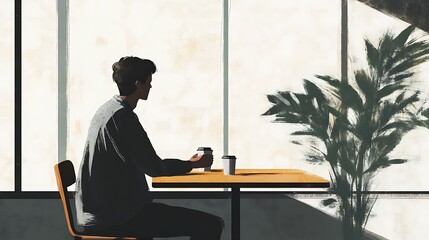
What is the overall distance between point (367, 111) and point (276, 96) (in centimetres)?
66

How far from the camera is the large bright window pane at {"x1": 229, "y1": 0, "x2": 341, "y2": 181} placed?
561cm

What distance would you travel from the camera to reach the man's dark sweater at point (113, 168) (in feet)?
11.2

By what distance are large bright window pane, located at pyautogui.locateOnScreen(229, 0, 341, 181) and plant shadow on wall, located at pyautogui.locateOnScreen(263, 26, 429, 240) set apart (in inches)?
6.5

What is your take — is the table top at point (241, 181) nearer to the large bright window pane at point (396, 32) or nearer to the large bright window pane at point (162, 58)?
the large bright window pane at point (162, 58)

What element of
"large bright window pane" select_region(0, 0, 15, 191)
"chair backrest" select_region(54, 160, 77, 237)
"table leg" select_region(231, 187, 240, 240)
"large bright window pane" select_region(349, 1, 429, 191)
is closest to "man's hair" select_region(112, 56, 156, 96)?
"chair backrest" select_region(54, 160, 77, 237)

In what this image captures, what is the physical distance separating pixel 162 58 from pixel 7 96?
1.16 meters

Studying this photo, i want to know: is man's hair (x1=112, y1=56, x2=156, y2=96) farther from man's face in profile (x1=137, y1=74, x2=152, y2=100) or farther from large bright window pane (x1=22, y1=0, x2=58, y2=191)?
large bright window pane (x1=22, y1=0, x2=58, y2=191)

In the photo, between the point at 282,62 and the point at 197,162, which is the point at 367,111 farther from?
the point at 197,162

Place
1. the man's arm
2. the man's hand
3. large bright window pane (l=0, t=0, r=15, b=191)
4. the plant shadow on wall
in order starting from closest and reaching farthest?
1. the man's arm
2. the man's hand
3. the plant shadow on wall
4. large bright window pane (l=0, t=0, r=15, b=191)

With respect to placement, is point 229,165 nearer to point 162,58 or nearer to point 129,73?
point 129,73

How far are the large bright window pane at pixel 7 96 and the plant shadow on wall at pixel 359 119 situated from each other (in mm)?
1876

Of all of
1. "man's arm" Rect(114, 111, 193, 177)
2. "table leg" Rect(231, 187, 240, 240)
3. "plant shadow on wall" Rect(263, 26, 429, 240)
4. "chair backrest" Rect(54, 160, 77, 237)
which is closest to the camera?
"man's arm" Rect(114, 111, 193, 177)

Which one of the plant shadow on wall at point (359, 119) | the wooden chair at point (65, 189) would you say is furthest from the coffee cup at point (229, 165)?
the plant shadow on wall at point (359, 119)

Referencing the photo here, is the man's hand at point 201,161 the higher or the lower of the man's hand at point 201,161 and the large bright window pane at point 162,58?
the lower
